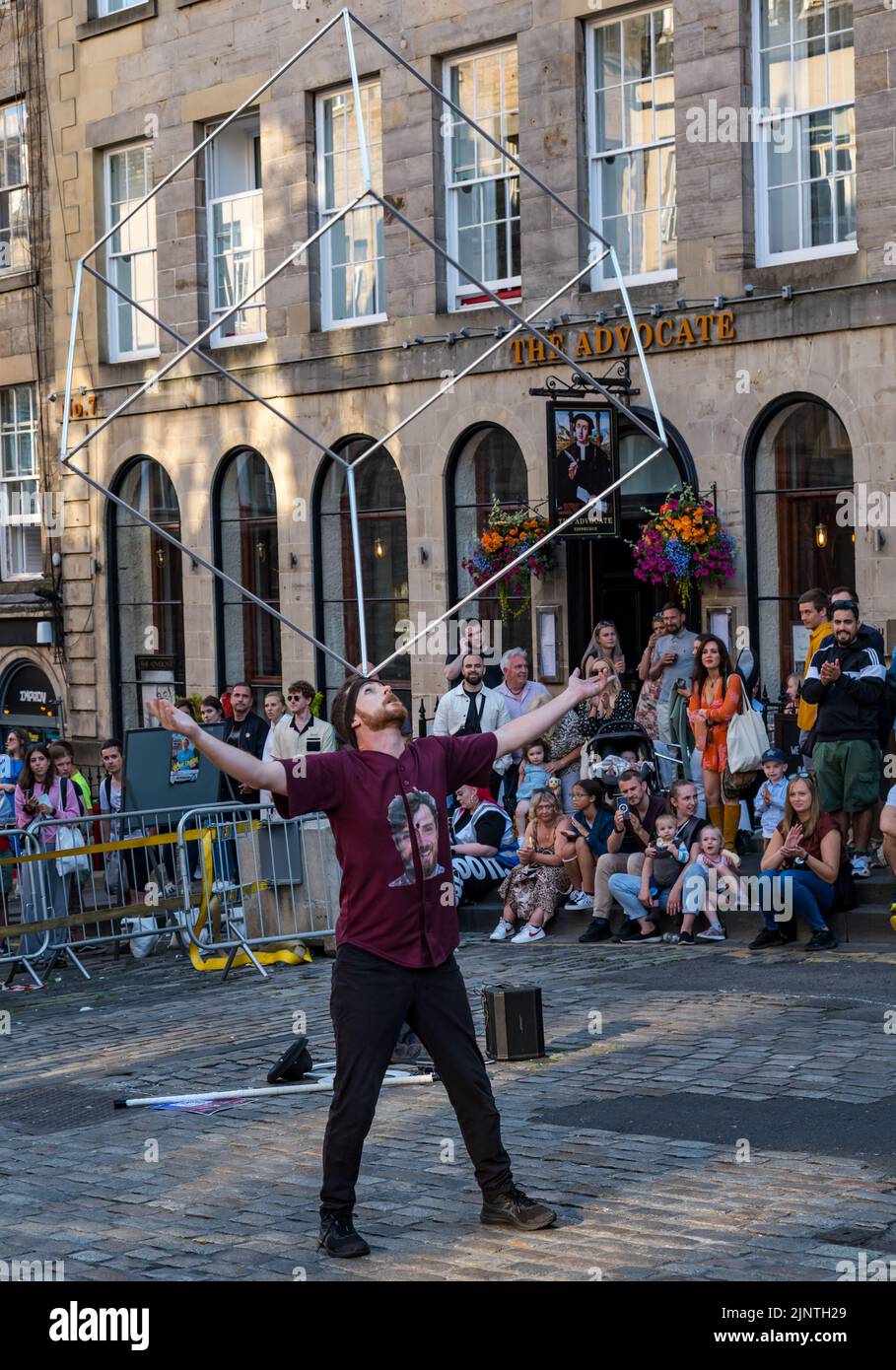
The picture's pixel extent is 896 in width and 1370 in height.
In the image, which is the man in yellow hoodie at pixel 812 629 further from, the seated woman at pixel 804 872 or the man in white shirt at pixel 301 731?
the man in white shirt at pixel 301 731

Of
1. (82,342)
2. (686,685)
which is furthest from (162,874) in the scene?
(82,342)

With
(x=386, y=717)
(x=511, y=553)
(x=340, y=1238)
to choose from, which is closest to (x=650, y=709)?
(x=511, y=553)

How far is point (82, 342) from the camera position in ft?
82.3

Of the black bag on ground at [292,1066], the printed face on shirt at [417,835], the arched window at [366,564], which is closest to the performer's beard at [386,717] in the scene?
the printed face on shirt at [417,835]

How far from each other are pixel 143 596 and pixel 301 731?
9115 millimetres

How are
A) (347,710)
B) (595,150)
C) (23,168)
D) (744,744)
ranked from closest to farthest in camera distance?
(347,710) < (744,744) < (595,150) < (23,168)

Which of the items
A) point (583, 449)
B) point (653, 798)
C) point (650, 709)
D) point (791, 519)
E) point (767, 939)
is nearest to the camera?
point (767, 939)

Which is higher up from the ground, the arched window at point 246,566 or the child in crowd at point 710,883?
the arched window at point 246,566

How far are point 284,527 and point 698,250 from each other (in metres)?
6.47

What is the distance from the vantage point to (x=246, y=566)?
22938 millimetres

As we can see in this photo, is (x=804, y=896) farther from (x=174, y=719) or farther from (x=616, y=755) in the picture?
(x=174, y=719)

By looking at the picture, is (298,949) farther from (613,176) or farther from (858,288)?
(613,176)

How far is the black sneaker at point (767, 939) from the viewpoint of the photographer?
41.7 feet

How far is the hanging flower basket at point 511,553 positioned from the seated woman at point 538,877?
462 cm
